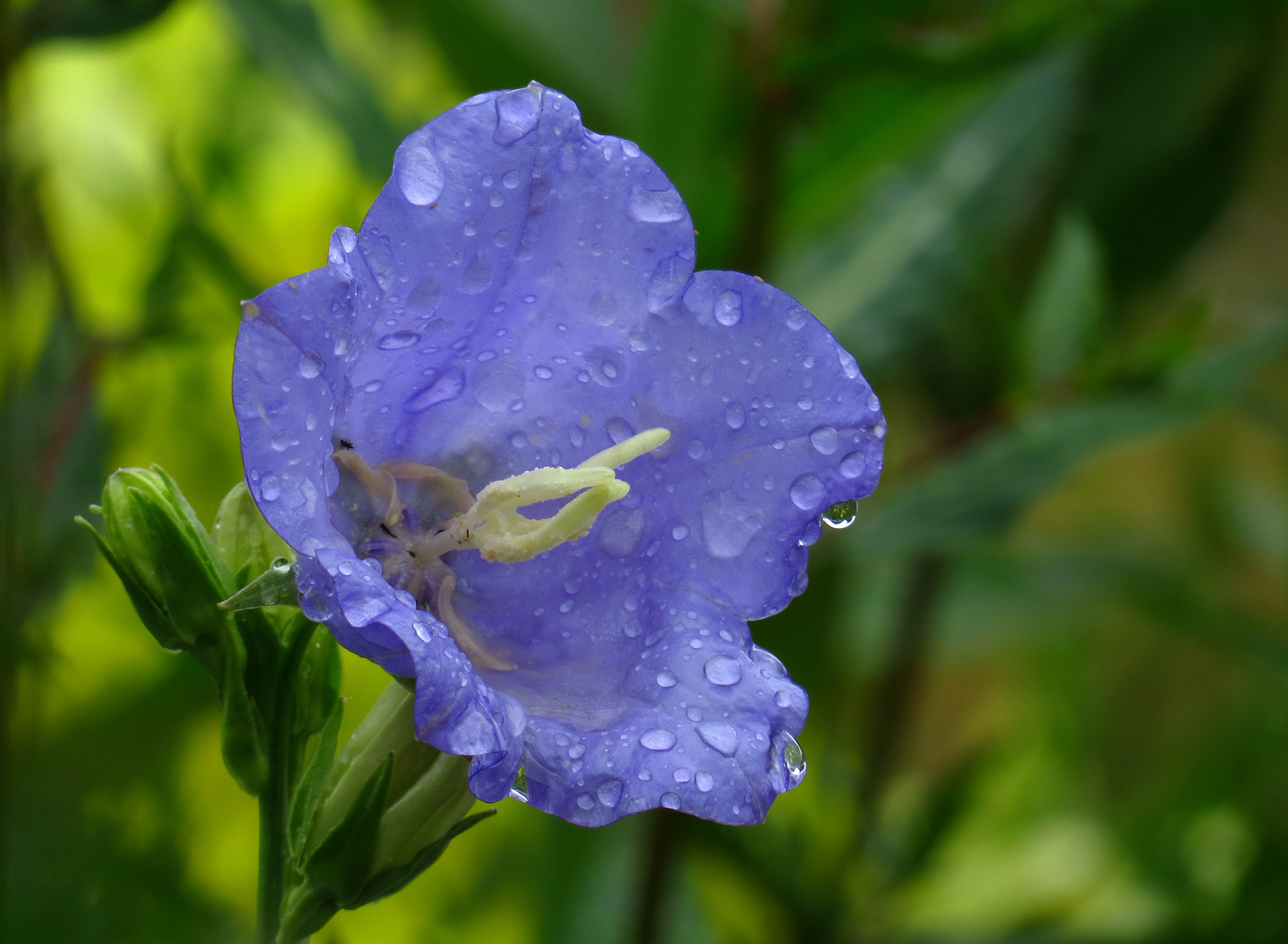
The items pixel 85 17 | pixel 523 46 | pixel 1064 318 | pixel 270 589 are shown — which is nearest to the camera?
pixel 270 589

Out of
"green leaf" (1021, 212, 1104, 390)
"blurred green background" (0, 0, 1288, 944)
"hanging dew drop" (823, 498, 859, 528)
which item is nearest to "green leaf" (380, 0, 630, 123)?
"blurred green background" (0, 0, 1288, 944)

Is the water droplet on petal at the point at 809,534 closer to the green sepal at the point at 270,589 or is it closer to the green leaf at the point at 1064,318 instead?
the green sepal at the point at 270,589

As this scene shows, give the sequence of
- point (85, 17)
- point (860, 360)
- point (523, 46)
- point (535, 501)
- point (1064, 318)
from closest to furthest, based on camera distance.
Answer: point (535, 501)
point (85, 17)
point (1064, 318)
point (860, 360)
point (523, 46)

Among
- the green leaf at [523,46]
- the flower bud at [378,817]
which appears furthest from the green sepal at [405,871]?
the green leaf at [523,46]

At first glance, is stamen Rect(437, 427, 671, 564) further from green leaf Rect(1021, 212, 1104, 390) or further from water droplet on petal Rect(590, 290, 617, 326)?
green leaf Rect(1021, 212, 1104, 390)

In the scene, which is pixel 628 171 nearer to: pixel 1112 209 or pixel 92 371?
pixel 92 371

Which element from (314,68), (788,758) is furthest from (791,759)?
(314,68)

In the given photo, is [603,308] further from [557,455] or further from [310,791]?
[310,791]

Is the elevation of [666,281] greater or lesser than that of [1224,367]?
greater
